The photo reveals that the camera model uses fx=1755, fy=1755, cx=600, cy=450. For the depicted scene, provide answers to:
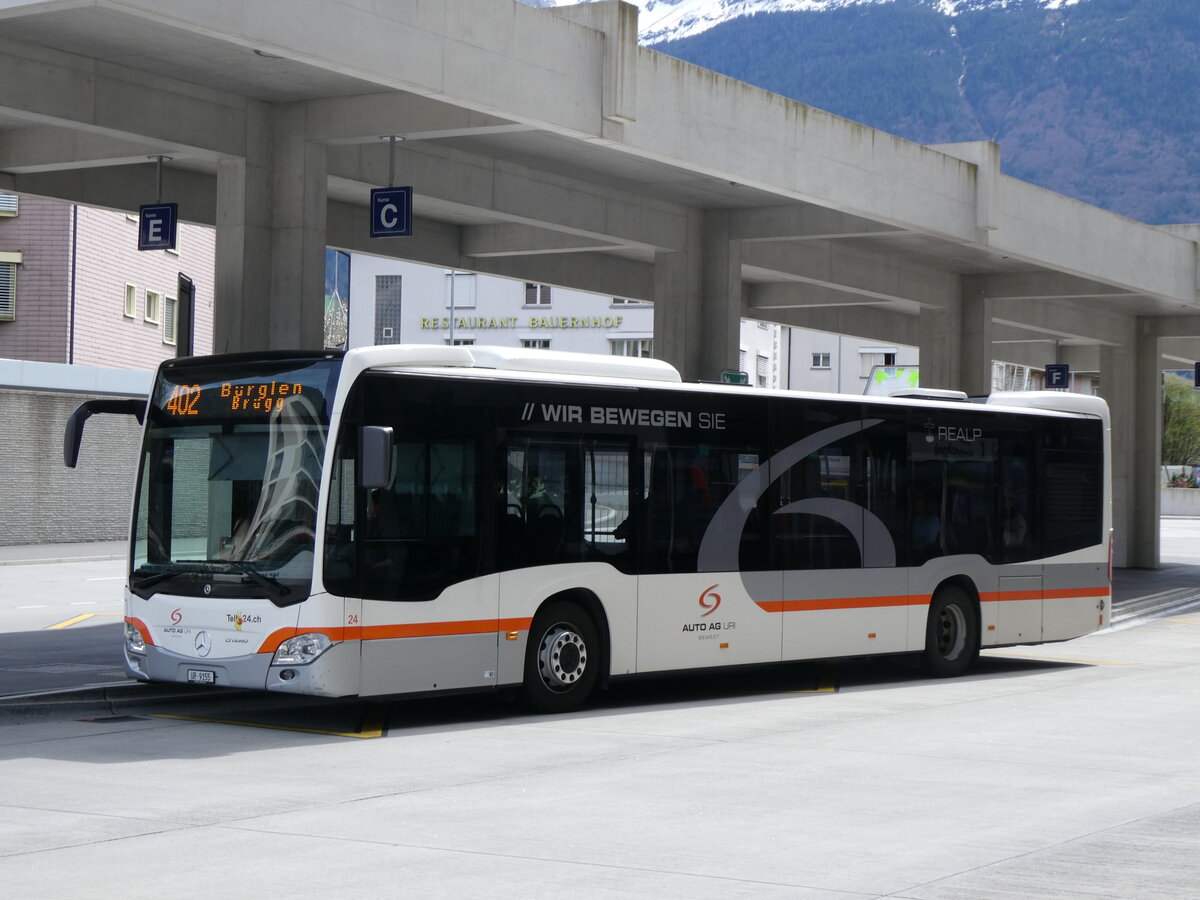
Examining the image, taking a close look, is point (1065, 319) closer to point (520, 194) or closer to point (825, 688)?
point (520, 194)

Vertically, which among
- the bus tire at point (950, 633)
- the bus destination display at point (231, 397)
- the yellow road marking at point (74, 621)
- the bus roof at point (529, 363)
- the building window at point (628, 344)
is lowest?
the yellow road marking at point (74, 621)

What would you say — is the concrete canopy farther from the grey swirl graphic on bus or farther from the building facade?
the building facade

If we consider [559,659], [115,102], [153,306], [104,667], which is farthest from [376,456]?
[153,306]

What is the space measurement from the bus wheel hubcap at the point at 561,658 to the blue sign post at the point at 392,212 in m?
6.53

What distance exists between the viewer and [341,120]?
60.8ft

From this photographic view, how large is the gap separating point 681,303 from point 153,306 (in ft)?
101

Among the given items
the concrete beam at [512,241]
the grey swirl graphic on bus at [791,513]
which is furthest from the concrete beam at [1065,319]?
the grey swirl graphic on bus at [791,513]

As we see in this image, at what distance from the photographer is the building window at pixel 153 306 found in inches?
2064

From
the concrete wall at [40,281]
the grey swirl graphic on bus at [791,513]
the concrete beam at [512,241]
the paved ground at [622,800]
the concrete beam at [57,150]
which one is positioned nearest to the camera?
the paved ground at [622,800]

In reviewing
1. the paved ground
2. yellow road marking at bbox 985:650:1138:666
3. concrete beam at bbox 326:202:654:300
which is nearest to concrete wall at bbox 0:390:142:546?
concrete beam at bbox 326:202:654:300

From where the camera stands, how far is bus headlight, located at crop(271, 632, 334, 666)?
12398 mm

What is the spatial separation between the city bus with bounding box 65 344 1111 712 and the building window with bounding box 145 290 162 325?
38.5 meters

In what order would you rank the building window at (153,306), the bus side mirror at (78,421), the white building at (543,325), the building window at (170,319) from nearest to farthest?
the bus side mirror at (78,421) → the building window at (153,306) → the building window at (170,319) → the white building at (543,325)

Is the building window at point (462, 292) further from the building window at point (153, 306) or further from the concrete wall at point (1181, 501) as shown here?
the concrete wall at point (1181, 501)
